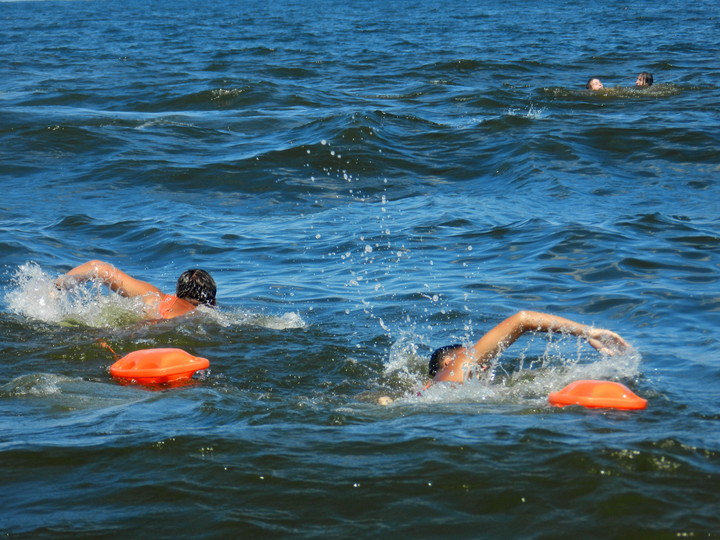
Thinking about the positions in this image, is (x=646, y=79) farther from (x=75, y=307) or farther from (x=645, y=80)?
(x=75, y=307)

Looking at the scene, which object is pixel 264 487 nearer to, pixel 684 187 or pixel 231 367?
pixel 231 367

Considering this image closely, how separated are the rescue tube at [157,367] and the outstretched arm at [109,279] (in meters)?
2.00

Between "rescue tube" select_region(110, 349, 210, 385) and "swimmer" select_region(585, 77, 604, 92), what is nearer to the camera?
"rescue tube" select_region(110, 349, 210, 385)

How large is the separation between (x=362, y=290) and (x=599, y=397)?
4.71m

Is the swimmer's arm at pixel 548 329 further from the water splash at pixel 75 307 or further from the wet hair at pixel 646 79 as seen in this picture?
the wet hair at pixel 646 79

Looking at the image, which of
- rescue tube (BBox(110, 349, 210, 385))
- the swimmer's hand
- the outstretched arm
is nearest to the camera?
the swimmer's hand

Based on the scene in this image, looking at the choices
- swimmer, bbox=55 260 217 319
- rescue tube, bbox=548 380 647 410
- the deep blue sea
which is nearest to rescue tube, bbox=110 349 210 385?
the deep blue sea

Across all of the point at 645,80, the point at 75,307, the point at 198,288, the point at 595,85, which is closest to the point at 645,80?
the point at 645,80

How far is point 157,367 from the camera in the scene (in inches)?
281

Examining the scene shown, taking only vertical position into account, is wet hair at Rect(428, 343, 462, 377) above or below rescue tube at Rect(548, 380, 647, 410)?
below

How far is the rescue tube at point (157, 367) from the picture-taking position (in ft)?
23.4

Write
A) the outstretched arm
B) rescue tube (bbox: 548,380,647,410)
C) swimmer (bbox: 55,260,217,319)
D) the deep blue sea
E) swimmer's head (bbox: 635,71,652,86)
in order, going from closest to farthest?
the deep blue sea
rescue tube (bbox: 548,380,647,410)
swimmer (bbox: 55,260,217,319)
the outstretched arm
swimmer's head (bbox: 635,71,652,86)

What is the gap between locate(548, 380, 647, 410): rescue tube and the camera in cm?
608

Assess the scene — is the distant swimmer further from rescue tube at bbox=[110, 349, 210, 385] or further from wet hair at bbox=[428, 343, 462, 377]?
rescue tube at bbox=[110, 349, 210, 385]
